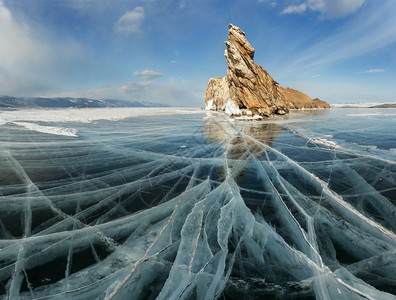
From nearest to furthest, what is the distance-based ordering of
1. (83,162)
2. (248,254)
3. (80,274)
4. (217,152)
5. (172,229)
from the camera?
(80,274) < (248,254) < (172,229) < (83,162) < (217,152)

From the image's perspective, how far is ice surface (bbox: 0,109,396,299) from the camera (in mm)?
2363

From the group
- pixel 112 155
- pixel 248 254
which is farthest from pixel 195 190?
pixel 112 155

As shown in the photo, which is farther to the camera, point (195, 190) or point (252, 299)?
point (195, 190)

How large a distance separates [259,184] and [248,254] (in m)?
2.61

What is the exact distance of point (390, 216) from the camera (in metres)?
3.68

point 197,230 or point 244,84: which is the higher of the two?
point 244,84

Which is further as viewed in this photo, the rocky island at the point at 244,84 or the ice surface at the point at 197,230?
the rocky island at the point at 244,84

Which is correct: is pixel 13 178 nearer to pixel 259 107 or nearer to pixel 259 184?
pixel 259 184

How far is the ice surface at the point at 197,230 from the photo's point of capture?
7.75 ft

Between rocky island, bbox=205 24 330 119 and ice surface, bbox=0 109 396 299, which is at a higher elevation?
rocky island, bbox=205 24 330 119

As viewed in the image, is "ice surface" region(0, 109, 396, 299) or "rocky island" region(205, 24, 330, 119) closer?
"ice surface" region(0, 109, 396, 299)

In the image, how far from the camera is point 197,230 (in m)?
3.36

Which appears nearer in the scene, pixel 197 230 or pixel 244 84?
pixel 197 230

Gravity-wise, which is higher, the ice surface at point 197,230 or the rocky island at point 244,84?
the rocky island at point 244,84
